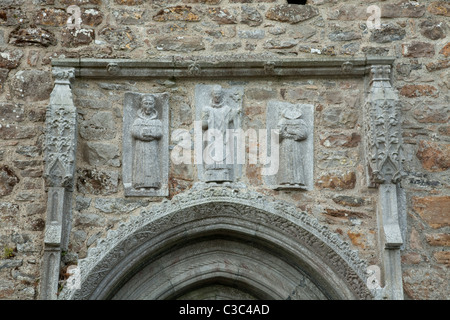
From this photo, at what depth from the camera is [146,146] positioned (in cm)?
748

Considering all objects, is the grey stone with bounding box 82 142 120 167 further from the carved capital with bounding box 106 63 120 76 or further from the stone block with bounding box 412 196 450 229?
the stone block with bounding box 412 196 450 229

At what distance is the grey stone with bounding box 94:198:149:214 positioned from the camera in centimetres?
738

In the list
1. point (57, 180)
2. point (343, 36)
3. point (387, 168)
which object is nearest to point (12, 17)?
point (57, 180)

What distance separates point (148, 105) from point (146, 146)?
1.06ft

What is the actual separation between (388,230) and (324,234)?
467mm

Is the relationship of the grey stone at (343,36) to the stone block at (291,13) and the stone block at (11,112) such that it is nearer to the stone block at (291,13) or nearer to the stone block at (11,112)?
the stone block at (291,13)

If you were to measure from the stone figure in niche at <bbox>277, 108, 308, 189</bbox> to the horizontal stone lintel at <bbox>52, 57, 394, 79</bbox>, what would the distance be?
355 mm

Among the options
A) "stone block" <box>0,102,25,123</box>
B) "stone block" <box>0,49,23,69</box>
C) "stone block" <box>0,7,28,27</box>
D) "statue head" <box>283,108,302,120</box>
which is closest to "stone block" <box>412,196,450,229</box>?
"statue head" <box>283,108,302,120</box>

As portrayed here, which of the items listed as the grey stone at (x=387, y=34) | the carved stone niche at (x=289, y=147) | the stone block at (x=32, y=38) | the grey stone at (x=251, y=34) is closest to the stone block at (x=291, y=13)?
the grey stone at (x=251, y=34)

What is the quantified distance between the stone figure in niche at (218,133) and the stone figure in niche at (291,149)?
14.6 inches

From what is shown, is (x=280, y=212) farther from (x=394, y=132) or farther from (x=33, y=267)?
(x=33, y=267)

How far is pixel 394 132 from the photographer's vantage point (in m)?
7.37

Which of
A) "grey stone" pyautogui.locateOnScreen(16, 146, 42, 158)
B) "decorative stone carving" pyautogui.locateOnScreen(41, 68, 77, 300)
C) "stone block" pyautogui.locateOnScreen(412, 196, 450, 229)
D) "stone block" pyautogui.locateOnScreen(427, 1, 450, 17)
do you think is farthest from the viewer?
"stone block" pyautogui.locateOnScreen(427, 1, 450, 17)

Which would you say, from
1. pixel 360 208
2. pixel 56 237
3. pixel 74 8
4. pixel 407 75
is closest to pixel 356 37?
pixel 407 75
